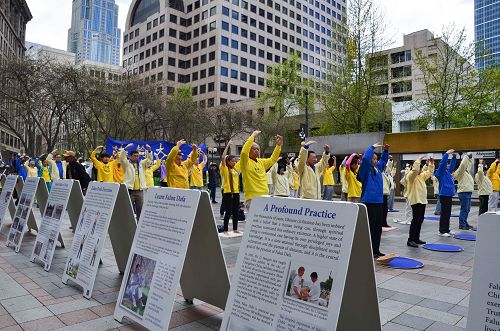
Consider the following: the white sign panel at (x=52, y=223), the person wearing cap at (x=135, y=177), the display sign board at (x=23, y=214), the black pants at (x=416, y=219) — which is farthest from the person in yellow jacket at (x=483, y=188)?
the display sign board at (x=23, y=214)

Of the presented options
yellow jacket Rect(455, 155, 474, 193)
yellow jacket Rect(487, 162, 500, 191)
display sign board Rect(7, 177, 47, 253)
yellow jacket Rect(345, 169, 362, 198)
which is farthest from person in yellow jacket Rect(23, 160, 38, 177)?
yellow jacket Rect(487, 162, 500, 191)

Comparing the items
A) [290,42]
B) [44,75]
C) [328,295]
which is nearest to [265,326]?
[328,295]

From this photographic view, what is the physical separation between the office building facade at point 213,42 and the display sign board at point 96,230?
72035 millimetres

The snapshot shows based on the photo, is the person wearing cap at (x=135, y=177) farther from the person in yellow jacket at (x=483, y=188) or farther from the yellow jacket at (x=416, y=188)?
the person in yellow jacket at (x=483, y=188)

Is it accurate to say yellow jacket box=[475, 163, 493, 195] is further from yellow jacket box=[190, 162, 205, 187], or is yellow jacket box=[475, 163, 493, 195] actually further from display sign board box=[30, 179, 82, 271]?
display sign board box=[30, 179, 82, 271]

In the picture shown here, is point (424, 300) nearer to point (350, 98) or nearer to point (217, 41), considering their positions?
point (350, 98)

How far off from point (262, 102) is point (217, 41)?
35353 mm

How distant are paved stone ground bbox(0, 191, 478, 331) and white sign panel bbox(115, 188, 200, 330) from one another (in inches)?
14.2

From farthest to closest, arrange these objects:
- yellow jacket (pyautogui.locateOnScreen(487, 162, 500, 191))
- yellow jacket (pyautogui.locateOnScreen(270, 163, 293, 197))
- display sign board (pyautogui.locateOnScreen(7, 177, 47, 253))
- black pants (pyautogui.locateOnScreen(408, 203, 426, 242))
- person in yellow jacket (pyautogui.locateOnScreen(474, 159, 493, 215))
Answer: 1. yellow jacket (pyautogui.locateOnScreen(487, 162, 500, 191))
2. person in yellow jacket (pyautogui.locateOnScreen(474, 159, 493, 215))
3. yellow jacket (pyautogui.locateOnScreen(270, 163, 293, 197))
4. black pants (pyautogui.locateOnScreen(408, 203, 426, 242))
5. display sign board (pyautogui.locateOnScreen(7, 177, 47, 253))

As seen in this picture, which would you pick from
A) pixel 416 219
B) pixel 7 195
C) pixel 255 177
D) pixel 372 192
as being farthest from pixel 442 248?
pixel 7 195

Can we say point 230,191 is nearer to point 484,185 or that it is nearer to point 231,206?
point 231,206

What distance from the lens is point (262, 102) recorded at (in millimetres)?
48875

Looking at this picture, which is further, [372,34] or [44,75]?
[372,34]

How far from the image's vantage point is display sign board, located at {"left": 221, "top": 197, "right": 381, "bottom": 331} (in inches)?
97.2
